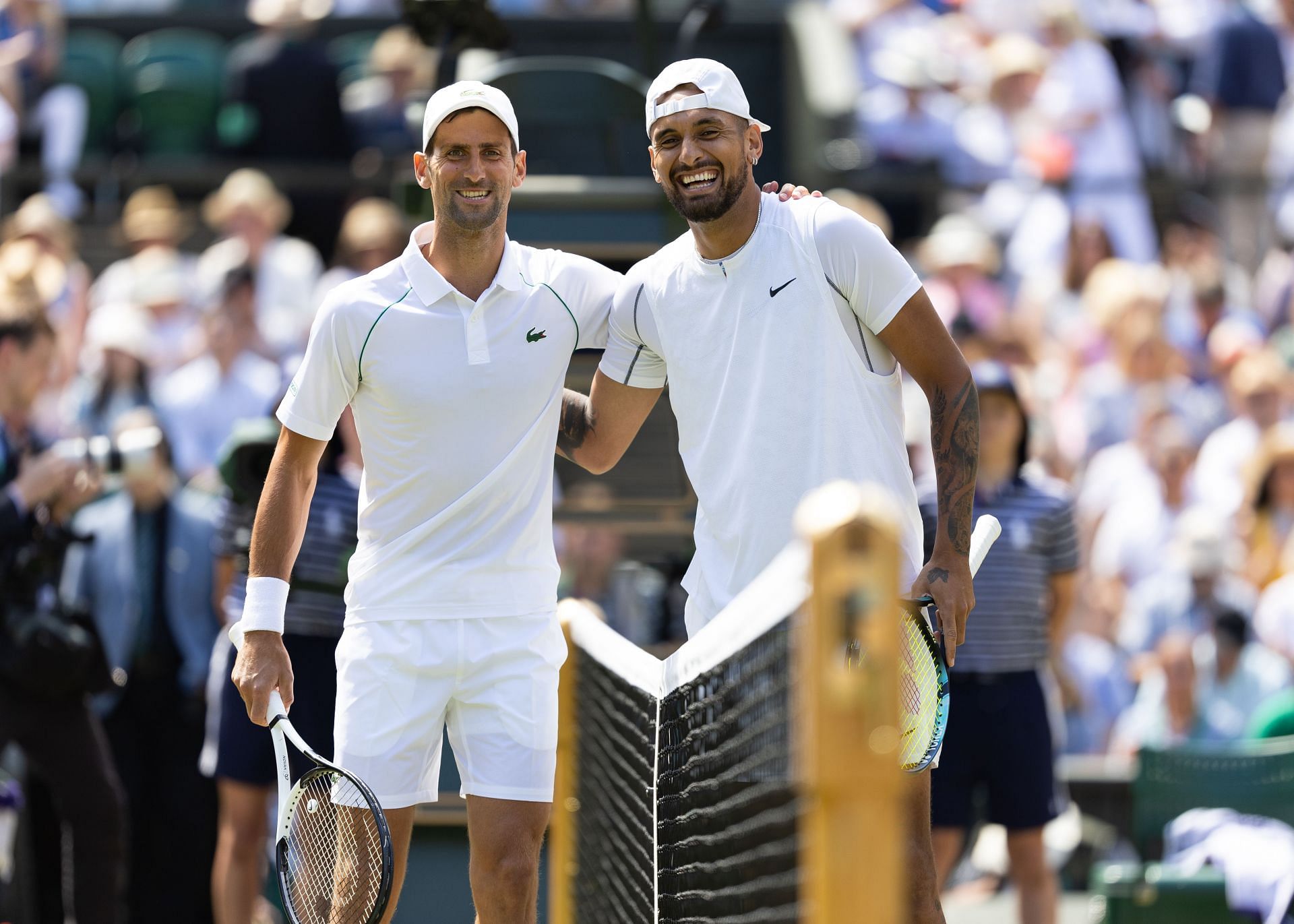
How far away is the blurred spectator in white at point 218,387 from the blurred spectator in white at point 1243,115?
21.9ft

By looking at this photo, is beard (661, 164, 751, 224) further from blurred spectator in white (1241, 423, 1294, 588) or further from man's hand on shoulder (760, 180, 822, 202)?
blurred spectator in white (1241, 423, 1294, 588)

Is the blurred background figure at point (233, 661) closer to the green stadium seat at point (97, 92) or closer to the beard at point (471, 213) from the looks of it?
the beard at point (471, 213)

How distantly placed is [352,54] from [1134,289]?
6094 millimetres

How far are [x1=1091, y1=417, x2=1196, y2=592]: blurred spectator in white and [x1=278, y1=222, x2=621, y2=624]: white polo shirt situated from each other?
539cm

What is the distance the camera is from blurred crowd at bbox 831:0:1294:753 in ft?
30.1

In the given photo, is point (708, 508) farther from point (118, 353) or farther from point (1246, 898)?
point (118, 353)

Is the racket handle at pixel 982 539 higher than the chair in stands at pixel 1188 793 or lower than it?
higher

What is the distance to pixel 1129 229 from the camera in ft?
43.1

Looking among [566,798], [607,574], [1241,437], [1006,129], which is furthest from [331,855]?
[1006,129]

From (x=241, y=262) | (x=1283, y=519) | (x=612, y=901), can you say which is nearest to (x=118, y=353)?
(x=241, y=262)

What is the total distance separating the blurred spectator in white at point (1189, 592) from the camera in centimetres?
913

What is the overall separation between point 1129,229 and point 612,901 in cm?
831

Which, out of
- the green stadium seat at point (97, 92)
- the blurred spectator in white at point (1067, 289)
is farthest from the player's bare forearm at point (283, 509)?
the green stadium seat at point (97, 92)

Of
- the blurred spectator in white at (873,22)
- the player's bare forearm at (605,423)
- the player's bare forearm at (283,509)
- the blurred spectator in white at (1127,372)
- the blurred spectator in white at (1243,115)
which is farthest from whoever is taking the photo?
the blurred spectator in white at (873,22)
